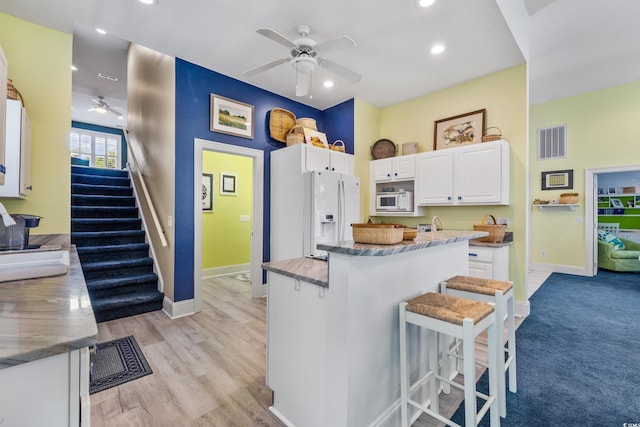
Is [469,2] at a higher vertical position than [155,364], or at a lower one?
higher

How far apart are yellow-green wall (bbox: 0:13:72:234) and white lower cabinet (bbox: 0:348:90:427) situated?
2864mm

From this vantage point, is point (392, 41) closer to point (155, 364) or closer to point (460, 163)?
point (460, 163)

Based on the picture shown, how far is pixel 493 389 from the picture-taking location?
1535 millimetres

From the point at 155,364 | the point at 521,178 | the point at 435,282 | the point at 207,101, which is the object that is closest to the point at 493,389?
the point at 435,282

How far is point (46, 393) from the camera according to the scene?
2.35 feet

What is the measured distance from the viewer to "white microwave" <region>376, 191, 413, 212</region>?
427 cm

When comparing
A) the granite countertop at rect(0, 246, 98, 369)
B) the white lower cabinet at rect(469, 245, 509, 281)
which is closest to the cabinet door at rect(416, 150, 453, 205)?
the white lower cabinet at rect(469, 245, 509, 281)

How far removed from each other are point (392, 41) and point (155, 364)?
12.5 feet

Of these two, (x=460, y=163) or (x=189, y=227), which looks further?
(x=460, y=163)

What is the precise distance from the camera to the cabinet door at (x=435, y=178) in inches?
152

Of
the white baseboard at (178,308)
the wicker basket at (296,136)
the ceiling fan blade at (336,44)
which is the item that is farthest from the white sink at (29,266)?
the wicker basket at (296,136)

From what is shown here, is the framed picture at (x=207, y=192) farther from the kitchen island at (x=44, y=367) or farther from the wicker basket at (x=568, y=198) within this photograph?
the wicker basket at (x=568, y=198)

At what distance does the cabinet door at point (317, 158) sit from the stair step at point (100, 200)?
3273 millimetres

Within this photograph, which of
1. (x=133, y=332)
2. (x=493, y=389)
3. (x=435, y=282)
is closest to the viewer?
(x=493, y=389)
